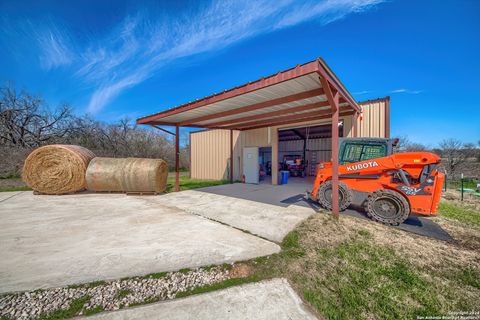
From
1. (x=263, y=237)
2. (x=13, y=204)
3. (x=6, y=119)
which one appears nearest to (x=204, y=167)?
(x=13, y=204)

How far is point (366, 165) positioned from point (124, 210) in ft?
22.0

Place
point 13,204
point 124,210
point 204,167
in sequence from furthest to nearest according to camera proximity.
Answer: point 204,167, point 13,204, point 124,210

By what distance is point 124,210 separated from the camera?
509 cm

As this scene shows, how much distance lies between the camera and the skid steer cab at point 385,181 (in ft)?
12.8

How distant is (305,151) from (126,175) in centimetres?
1398

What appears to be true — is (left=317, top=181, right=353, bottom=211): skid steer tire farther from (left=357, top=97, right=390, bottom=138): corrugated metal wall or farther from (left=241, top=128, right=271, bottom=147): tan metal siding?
(left=241, top=128, right=271, bottom=147): tan metal siding

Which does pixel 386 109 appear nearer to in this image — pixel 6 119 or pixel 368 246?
pixel 368 246

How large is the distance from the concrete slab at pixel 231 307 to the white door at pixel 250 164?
856cm

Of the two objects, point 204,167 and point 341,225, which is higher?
point 204,167

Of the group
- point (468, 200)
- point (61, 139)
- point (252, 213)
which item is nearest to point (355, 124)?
point (468, 200)

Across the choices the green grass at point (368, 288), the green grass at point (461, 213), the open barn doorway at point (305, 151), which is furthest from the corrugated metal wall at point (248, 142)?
the green grass at point (368, 288)

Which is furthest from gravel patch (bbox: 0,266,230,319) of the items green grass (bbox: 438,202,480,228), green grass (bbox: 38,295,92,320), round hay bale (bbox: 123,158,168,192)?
green grass (bbox: 438,202,480,228)

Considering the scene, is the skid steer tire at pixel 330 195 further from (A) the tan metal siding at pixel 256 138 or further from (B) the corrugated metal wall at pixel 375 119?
(A) the tan metal siding at pixel 256 138

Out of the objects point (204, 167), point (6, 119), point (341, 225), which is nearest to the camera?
point (341, 225)
